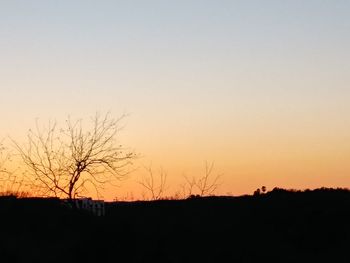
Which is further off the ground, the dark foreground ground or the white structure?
the white structure

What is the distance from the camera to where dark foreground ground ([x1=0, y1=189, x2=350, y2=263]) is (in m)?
23.0

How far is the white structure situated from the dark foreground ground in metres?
1.09

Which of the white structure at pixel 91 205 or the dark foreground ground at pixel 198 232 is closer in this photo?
the dark foreground ground at pixel 198 232

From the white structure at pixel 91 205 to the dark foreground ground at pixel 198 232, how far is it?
3.57 ft

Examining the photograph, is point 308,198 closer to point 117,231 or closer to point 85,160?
point 117,231

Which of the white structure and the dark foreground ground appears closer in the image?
the dark foreground ground

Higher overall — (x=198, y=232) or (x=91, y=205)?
(x=91, y=205)

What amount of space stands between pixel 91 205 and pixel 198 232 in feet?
26.6

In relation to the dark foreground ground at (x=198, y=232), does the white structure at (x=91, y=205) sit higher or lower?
higher

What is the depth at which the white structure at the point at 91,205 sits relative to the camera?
102 ft

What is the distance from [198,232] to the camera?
24.5 meters

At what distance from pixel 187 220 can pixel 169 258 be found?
4.06 meters

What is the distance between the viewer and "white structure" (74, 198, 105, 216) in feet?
102

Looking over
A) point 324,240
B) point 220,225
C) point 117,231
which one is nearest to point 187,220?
point 220,225
